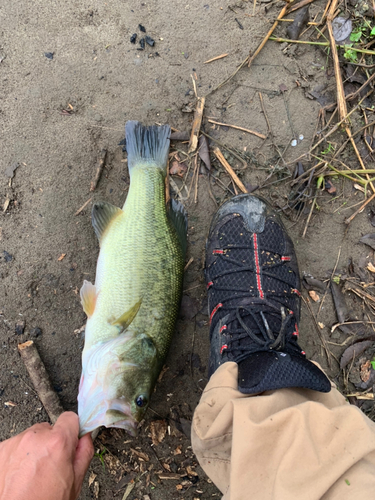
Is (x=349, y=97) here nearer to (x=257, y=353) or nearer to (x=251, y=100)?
(x=251, y=100)

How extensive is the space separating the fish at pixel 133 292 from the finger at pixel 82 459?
0.07 metres

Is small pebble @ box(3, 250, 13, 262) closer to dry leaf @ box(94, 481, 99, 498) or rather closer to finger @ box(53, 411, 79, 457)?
finger @ box(53, 411, 79, 457)

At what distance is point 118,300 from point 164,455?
1.48 metres

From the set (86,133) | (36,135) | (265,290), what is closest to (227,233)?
(265,290)

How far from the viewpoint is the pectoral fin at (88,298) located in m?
2.59

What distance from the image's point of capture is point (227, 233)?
3016 mm

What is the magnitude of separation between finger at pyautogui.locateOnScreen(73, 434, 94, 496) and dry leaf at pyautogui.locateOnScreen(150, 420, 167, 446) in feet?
2.83

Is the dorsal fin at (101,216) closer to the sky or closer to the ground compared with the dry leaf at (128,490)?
closer to the sky

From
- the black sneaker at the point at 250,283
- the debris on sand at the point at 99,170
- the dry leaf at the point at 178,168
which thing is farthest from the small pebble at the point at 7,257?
the black sneaker at the point at 250,283

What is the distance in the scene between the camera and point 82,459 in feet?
6.72

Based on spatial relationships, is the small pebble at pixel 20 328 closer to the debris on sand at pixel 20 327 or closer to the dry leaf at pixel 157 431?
the debris on sand at pixel 20 327

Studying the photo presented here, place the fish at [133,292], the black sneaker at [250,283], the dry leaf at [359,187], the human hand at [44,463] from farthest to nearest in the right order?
the dry leaf at [359,187] → the black sneaker at [250,283] → the fish at [133,292] → the human hand at [44,463]

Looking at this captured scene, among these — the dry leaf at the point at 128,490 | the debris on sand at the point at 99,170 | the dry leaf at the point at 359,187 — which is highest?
the debris on sand at the point at 99,170

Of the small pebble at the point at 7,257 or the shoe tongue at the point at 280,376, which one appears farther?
the small pebble at the point at 7,257
